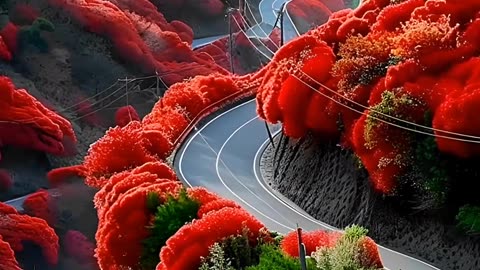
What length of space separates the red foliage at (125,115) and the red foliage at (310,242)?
2480cm

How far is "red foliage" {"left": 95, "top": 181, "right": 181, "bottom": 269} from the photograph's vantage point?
58.4 feet

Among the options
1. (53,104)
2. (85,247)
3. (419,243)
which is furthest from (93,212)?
(419,243)

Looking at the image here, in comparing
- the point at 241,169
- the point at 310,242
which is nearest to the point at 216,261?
the point at 310,242

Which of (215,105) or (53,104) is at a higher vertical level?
(215,105)

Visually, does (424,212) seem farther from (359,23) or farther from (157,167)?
(157,167)

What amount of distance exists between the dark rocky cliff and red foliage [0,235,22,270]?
1048cm

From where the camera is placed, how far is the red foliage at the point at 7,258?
27344 millimetres

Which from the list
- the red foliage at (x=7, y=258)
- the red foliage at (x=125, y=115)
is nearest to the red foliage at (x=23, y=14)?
the red foliage at (x=125, y=115)

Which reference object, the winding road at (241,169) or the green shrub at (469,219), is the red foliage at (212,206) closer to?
the winding road at (241,169)

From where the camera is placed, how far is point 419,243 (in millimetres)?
16391

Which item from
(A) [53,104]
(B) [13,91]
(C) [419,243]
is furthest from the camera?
(A) [53,104]

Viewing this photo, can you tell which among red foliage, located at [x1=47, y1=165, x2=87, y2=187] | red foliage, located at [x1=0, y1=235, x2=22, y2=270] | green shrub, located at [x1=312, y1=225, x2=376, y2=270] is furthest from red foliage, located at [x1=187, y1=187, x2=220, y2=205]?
red foliage, located at [x1=47, y1=165, x2=87, y2=187]

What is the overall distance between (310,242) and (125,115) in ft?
84.3

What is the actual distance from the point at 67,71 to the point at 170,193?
2526cm
